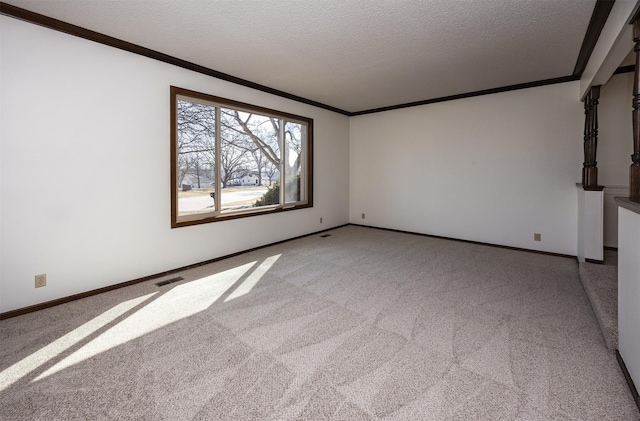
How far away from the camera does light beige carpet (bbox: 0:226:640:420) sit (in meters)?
1.57

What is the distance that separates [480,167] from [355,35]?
3327mm

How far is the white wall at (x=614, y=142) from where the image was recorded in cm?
412

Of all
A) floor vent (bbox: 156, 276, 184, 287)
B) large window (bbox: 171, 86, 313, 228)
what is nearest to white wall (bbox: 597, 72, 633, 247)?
large window (bbox: 171, 86, 313, 228)

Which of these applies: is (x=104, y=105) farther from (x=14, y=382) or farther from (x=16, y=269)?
(x=14, y=382)

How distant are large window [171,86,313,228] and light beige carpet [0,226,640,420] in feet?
3.95

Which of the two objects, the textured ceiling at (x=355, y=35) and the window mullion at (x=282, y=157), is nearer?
the textured ceiling at (x=355, y=35)

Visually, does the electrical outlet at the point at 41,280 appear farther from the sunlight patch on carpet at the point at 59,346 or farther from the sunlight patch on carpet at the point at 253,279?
the sunlight patch on carpet at the point at 253,279

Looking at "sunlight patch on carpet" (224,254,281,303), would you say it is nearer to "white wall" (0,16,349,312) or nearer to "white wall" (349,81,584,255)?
"white wall" (0,16,349,312)

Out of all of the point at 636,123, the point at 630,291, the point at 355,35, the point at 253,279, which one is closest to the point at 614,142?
the point at 636,123

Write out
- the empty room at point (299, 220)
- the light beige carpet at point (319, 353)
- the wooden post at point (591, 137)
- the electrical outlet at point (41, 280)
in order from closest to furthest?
the light beige carpet at point (319, 353)
the empty room at point (299, 220)
the electrical outlet at point (41, 280)
the wooden post at point (591, 137)

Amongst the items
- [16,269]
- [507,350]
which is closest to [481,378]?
[507,350]

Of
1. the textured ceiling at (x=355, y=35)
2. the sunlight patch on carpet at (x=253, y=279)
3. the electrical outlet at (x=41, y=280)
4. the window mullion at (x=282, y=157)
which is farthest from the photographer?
the window mullion at (x=282, y=157)

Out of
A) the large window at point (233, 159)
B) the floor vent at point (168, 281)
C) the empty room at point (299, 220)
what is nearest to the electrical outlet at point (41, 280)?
the empty room at point (299, 220)

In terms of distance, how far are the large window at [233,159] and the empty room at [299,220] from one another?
0.11 ft
